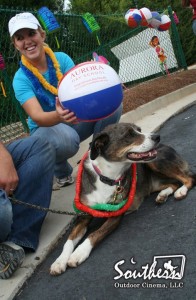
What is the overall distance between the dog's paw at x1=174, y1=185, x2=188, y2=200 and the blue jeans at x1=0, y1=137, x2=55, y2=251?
1.15 meters

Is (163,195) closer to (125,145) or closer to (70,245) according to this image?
(125,145)

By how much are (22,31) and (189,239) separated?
2.49 meters

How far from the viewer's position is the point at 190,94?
9.52 meters

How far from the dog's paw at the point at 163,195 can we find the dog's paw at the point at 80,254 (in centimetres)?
89

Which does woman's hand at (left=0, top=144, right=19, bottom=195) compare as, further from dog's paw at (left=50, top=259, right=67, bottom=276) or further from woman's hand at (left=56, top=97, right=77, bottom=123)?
dog's paw at (left=50, top=259, right=67, bottom=276)

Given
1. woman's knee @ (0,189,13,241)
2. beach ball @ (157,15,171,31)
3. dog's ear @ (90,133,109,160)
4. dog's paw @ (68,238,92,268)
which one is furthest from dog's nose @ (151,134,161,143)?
beach ball @ (157,15,171,31)

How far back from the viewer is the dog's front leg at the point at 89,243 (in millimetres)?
3031

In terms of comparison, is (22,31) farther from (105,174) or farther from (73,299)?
(73,299)

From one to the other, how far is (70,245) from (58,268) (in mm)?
261

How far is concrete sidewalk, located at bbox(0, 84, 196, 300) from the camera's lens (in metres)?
2.94

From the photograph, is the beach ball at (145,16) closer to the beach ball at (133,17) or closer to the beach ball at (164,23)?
the beach ball at (133,17)

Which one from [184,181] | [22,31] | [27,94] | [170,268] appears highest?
[22,31]

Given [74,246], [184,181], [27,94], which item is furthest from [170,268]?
[27,94]

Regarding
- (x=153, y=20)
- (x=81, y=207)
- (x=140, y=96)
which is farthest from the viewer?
(x=153, y=20)
